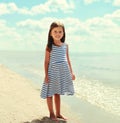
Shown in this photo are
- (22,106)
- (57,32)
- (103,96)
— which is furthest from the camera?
(103,96)

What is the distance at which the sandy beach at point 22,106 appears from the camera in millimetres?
6309

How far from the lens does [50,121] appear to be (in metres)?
6.04

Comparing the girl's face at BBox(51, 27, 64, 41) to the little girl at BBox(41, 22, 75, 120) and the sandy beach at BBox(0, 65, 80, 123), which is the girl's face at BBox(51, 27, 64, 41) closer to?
the little girl at BBox(41, 22, 75, 120)

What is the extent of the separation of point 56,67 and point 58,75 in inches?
4.9

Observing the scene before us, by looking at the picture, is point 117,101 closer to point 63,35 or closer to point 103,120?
point 103,120

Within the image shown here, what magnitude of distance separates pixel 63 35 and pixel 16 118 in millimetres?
1492

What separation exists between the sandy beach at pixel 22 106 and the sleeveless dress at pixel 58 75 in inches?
17.8

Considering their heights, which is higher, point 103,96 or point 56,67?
point 56,67

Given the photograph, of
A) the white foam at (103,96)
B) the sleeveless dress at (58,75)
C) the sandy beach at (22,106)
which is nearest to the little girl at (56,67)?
the sleeveless dress at (58,75)

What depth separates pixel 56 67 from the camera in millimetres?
6125

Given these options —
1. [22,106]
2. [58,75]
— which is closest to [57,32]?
[58,75]

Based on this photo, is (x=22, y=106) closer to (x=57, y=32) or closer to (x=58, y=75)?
(x=58, y=75)

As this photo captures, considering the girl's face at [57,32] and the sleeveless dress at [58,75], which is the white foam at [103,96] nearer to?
the sleeveless dress at [58,75]

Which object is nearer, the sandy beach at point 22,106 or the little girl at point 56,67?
the little girl at point 56,67
